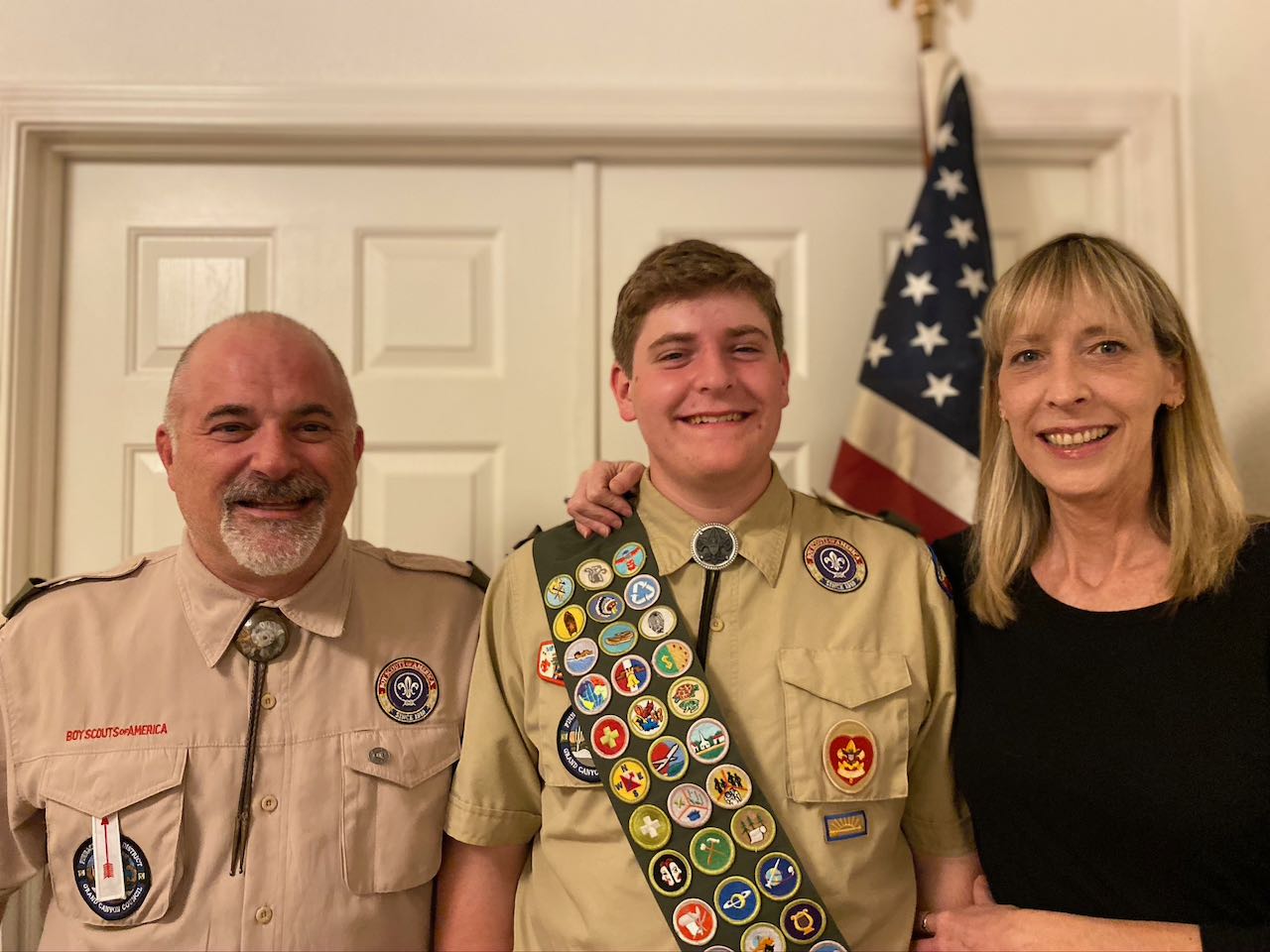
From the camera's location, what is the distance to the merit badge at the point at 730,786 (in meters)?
1.31

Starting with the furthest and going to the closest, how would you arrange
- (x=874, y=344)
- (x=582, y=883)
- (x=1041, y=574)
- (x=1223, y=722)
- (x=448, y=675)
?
(x=874, y=344) → (x=448, y=675) → (x=1041, y=574) → (x=582, y=883) → (x=1223, y=722)

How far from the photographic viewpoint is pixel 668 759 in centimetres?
136

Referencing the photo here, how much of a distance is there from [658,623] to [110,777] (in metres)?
0.86

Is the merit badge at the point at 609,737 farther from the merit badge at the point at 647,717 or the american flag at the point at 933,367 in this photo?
the american flag at the point at 933,367

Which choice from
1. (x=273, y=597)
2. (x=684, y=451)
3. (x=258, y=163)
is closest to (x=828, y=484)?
(x=684, y=451)

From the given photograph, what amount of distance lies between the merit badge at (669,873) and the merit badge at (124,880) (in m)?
0.75

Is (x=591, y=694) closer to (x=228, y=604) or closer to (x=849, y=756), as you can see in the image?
(x=849, y=756)

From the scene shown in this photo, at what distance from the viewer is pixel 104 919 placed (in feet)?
4.54

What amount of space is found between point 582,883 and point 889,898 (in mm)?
434

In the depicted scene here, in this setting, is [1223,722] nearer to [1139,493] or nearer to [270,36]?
[1139,493]

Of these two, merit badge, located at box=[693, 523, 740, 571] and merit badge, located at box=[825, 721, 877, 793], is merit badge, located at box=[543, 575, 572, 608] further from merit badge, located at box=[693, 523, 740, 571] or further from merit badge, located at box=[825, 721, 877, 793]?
merit badge, located at box=[825, 721, 877, 793]

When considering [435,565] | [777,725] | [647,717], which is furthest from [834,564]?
[435,565]

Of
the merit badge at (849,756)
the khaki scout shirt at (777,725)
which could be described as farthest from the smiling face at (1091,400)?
the merit badge at (849,756)

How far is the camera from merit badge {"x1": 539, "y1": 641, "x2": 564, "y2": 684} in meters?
1.44
